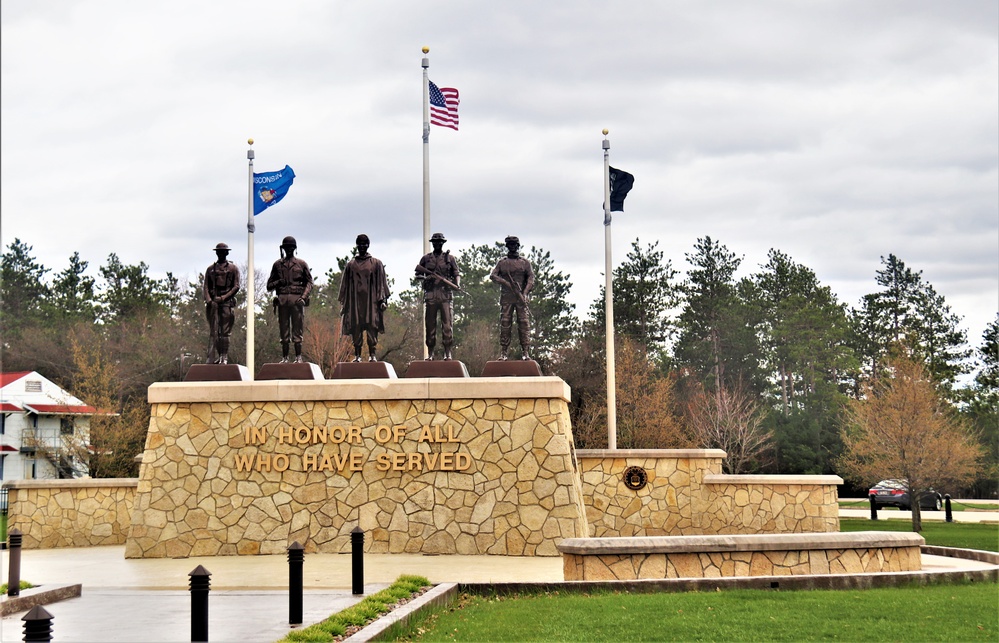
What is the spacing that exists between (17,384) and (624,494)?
30.5 m

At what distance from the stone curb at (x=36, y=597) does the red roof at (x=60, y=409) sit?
27.4 meters

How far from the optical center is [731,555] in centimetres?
1238

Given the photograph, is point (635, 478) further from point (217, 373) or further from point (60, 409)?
point (60, 409)

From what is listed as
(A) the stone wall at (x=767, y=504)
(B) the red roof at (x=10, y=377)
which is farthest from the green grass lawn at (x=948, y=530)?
(B) the red roof at (x=10, y=377)

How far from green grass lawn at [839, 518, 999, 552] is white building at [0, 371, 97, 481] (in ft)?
87.0

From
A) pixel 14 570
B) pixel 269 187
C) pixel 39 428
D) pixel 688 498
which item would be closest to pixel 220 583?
pixel 14 570

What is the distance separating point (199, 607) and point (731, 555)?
22.6 ft

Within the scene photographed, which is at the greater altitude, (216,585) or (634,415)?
(634,415)

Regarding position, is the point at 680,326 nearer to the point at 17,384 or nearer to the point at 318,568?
the point at 17,384

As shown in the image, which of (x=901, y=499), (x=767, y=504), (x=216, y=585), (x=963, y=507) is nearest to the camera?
(x=216, y=585)

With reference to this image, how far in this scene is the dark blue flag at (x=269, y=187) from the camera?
74.9 ft

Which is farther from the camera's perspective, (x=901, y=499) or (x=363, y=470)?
(x=901, y=499)

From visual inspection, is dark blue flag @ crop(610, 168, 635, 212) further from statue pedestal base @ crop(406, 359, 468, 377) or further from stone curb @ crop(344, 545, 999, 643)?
stone curb @ crop(344, 545, 999, 643)

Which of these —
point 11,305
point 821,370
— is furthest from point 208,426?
point 821,370
